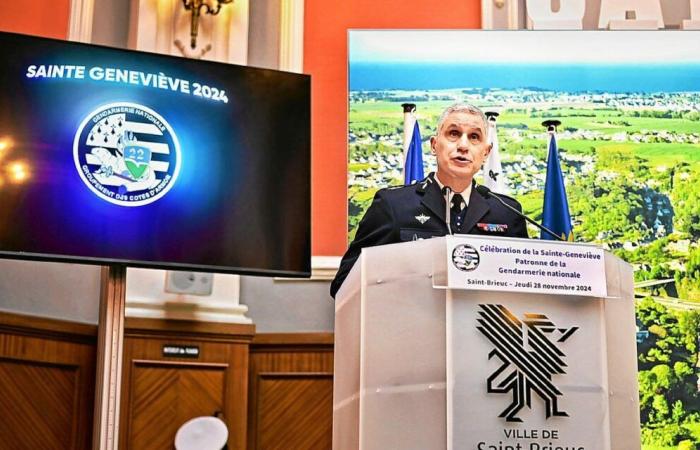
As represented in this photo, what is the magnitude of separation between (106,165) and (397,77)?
2.28m

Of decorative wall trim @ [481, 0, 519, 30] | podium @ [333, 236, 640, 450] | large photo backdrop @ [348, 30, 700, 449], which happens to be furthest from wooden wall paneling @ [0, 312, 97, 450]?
decorative wall trim @ [481, 0, 519, 30]

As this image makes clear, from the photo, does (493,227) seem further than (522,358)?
Yes

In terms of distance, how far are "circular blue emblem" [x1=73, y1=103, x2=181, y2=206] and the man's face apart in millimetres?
1716

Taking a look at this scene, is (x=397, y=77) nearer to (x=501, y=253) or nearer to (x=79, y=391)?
(x=79, y=391)

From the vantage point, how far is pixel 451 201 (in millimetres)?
4266

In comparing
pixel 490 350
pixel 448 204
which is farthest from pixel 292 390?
pixel 490 350

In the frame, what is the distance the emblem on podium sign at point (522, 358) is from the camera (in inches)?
130

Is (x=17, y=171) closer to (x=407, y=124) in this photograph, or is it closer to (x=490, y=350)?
(x=407, y=124)

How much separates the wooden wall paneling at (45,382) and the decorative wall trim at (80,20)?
1784 mm

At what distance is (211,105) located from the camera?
5.68 metres

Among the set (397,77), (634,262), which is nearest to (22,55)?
(397,77)

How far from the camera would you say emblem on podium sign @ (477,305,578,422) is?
10.8 feet

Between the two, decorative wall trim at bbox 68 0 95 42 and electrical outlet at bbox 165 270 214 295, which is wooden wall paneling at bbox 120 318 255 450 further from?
decorative wall trim at bbox 68 0 95 42

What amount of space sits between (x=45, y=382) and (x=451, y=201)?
2.76m
